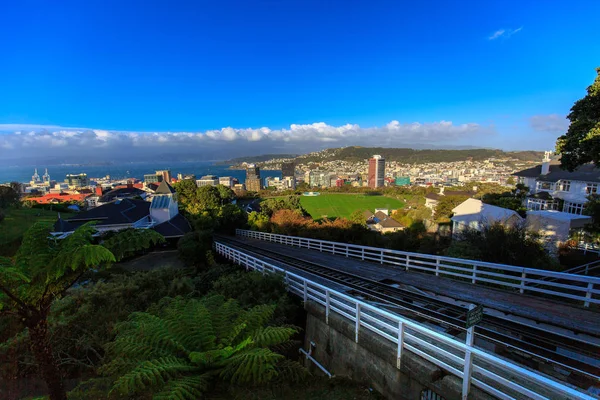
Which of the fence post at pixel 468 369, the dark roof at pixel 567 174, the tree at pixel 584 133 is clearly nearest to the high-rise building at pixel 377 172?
the dark roof at pixel 567 174

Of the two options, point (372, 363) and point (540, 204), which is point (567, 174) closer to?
point (540, 204)

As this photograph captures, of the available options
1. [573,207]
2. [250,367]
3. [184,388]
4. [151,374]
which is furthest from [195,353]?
[573,207]

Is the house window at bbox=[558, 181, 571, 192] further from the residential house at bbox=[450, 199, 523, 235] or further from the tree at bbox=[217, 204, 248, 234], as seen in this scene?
the tree at bbox=[217, 204, 248, 234]

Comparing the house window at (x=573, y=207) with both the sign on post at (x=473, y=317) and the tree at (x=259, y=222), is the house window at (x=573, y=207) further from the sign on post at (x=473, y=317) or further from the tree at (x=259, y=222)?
the sign on post at (x=473, y=317)

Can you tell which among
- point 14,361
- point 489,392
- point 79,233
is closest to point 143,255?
point 14,361

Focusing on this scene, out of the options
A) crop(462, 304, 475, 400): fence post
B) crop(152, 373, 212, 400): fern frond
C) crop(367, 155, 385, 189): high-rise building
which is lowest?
crop(367, 155, 385, 189): high-rise building

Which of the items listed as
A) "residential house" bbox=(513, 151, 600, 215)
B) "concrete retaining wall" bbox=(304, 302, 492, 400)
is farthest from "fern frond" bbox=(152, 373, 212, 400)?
"residential house" bbox=(513, 151, 600, 215)
